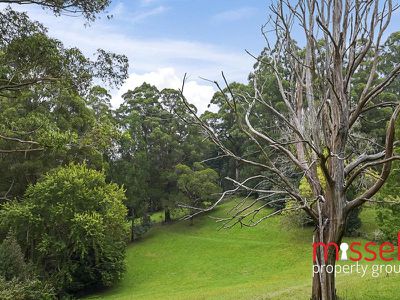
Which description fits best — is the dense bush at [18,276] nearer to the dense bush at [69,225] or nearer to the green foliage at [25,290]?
the green foliage at [25,290]

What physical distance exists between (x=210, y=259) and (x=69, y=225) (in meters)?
9.43

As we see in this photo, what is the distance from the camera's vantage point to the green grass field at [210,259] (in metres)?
20.2

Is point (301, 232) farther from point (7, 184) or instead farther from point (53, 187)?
point (7, 184)

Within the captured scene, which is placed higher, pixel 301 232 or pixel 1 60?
pixel 1 60

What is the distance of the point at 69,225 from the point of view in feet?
71.3

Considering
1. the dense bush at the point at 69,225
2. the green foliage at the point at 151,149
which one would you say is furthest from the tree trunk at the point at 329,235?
the green foliage at the point at 151,149

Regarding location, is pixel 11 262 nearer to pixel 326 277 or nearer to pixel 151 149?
pixel 326 277

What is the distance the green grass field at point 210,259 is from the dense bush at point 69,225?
1.75 meters

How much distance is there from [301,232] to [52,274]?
1647 cm

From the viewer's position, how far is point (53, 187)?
21.4 meters

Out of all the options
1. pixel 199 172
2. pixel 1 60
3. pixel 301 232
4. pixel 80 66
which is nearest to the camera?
pixel 1 60

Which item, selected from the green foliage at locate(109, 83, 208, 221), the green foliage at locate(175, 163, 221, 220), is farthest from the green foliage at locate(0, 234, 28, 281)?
the green foliage at locate(175, 163, 221, 220)

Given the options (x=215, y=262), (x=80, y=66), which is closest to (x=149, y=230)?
(x=215, y=262)

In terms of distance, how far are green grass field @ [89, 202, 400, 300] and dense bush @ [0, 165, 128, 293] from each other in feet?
5.74
